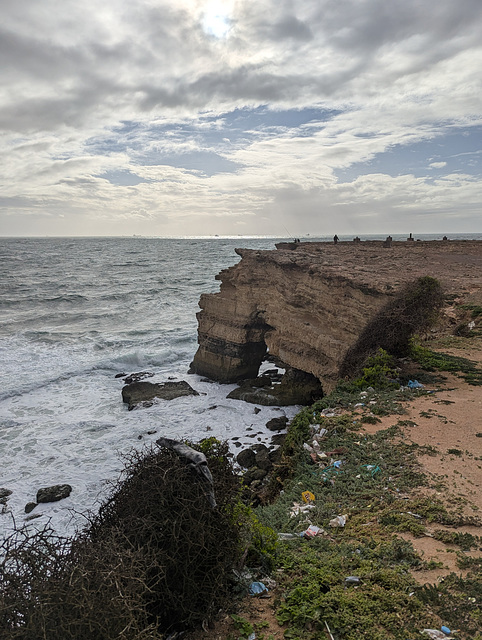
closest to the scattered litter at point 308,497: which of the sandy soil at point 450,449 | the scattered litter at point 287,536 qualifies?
the scattered litter at point 287,536

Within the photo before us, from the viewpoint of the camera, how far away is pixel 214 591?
4.04 metres

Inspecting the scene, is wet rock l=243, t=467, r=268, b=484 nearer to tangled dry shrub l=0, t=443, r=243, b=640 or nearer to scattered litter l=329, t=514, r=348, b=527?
scattered litter l=329, t=514, r=348, b=527

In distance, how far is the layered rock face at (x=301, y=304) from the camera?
1408cm

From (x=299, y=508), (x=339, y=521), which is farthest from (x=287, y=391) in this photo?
(x=339, y=521)

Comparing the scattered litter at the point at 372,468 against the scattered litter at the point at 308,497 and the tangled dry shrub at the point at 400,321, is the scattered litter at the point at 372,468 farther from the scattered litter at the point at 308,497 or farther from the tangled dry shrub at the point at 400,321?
the tangled dry shrub at the point at 400,321

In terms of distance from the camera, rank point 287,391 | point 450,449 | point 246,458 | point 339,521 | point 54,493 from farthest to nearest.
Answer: point 287,391 → point 246,458 → point 54,493 → point 450,449 → point 339,521

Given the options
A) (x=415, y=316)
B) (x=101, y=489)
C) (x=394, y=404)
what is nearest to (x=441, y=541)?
(x=394, y=404)

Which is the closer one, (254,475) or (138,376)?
(254,475)

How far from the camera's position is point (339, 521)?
19.5 feet

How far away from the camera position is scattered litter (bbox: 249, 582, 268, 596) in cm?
452

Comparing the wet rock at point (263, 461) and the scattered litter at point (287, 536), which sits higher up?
the scattered litter at point (287, 536)

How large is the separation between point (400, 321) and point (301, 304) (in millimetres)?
4981

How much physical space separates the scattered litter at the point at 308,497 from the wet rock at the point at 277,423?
21.5 ft

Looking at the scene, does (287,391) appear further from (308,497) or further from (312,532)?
(312,532)
